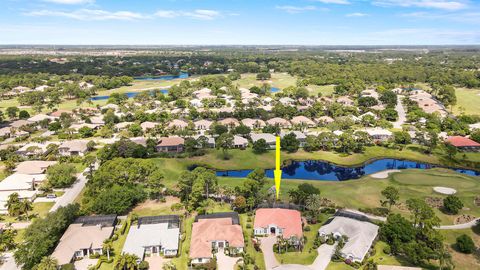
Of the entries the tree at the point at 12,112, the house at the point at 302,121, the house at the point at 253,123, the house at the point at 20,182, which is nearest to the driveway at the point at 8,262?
the house at the point at 20,182

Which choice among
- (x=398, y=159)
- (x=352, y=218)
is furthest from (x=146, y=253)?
(x=398, y=159)

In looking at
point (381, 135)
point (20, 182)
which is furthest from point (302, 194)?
point (20, 182)

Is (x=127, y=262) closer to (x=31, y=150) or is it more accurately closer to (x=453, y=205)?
(x=453, y=205)

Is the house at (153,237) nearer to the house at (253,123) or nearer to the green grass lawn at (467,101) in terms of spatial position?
the house at (253,123)

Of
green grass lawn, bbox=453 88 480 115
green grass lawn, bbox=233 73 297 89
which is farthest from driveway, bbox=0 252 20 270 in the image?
green grass lawn, bbox=233 73 297 89

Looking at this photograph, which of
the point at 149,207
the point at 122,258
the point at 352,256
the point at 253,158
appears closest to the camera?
the point at 122,258

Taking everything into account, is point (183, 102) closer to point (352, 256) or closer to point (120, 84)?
point (120, 84)
